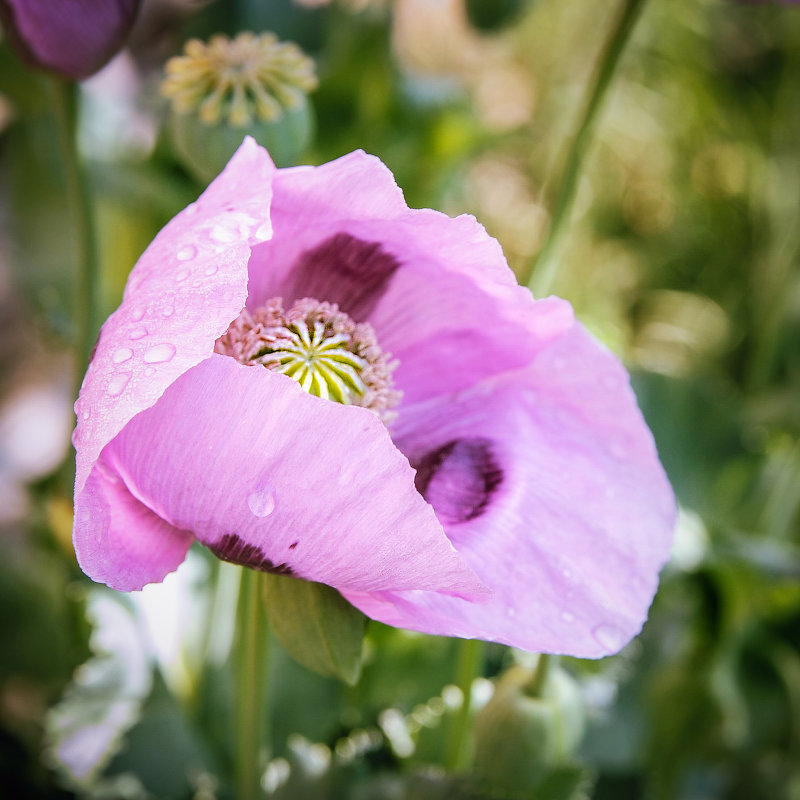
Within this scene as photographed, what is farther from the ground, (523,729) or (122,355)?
(122,355)

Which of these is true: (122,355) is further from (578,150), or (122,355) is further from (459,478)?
(578,150)

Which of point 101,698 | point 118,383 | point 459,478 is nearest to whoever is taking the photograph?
point 118,383

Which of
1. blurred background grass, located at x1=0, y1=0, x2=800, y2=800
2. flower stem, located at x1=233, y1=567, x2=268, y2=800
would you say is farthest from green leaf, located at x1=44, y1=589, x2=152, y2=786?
flower stem, located at x1=233, y1=567, x2=268, y2=800

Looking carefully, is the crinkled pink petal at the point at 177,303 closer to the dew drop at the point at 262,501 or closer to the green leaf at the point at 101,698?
the dew drop at the point at 262,501

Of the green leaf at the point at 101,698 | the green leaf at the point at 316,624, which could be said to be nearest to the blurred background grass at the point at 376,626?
the green leaf at the point at 101,698

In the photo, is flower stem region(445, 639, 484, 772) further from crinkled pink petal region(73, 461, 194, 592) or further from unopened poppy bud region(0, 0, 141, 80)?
unopened poppy bud region(0, 0, 141, 80)

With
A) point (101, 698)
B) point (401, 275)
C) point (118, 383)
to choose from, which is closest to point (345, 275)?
point (401, 275)
